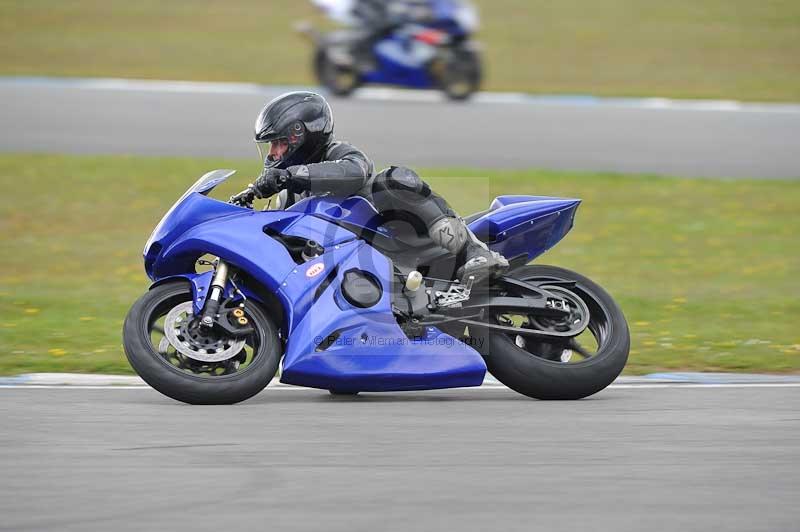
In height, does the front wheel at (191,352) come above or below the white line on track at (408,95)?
above

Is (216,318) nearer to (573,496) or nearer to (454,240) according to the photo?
(454,240)

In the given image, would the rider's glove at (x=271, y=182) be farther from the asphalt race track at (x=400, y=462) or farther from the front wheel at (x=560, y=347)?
the front wheel at (x=560, y=347)

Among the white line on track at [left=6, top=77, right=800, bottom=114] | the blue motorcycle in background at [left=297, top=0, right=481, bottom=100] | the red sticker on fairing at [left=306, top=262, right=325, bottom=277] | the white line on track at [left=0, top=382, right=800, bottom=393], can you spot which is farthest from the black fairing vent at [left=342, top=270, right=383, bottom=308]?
the blue motorcycle in background at [left=297, top=0, right=481, bottom=100]

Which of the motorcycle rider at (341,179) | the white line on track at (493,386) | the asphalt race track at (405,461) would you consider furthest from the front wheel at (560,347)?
the white line on track at (493,386)

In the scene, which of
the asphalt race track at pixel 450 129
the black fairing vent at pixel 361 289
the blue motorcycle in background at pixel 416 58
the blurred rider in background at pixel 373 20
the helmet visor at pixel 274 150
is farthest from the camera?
the blurred rider in background at pixel 373 20

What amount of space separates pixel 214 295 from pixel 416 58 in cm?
1576

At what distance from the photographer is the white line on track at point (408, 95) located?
842 inches

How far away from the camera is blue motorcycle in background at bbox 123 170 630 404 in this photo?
674 cm

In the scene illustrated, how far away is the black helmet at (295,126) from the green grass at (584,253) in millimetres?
741

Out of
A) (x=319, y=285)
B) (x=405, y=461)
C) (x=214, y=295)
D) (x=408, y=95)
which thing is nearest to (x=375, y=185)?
(x=319, y=285)

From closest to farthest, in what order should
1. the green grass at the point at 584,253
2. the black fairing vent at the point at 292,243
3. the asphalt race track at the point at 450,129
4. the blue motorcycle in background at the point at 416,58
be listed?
the black fairing vent at the point at 292,243
the green grass at the point at 584,253
the asphalt race track at the point at 450,129
the blue motorcycle in background at the point at 416,58

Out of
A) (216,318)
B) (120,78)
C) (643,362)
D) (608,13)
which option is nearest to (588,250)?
(643,362)

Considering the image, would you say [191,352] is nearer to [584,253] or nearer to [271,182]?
[271,182]

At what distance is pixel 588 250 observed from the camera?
42.3 feet
